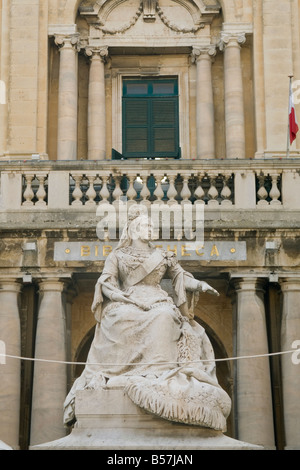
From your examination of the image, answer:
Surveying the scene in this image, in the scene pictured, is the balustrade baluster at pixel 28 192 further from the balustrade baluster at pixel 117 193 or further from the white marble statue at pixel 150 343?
the white marble statue at pixel 150 343

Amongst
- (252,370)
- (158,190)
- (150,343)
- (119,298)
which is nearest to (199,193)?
(158,190)

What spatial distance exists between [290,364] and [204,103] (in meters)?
8.03

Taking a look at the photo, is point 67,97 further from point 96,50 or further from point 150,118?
point 150,118

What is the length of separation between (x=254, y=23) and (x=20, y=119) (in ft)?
18.3

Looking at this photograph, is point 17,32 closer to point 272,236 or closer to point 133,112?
point 133,112

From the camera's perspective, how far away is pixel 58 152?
27.1 meters

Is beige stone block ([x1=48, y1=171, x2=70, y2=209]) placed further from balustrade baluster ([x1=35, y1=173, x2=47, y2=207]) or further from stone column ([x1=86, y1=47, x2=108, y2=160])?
stone column ([x1=86, y1=47, x2=108, y2=160])

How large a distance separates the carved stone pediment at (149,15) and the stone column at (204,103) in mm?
623

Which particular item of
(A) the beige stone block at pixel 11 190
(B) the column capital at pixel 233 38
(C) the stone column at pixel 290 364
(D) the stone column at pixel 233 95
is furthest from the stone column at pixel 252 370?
(B) the column capital at pixel 233 38

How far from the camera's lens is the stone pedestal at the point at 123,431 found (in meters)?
14.7

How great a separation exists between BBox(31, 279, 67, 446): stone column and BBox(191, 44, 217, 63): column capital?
8.05m

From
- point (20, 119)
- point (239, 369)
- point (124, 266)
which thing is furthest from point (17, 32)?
point (124, 266)

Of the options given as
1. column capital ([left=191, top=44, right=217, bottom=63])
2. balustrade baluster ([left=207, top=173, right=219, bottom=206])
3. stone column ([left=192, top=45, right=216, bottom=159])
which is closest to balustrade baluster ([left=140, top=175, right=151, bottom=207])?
balustrade baluster ([left=207, top=173, right=219, bottom=206])
